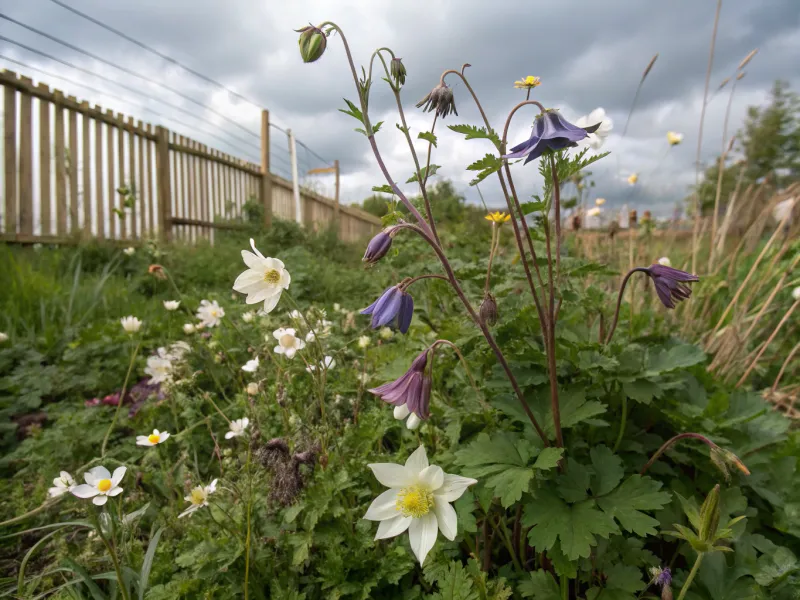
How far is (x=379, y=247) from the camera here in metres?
0.93

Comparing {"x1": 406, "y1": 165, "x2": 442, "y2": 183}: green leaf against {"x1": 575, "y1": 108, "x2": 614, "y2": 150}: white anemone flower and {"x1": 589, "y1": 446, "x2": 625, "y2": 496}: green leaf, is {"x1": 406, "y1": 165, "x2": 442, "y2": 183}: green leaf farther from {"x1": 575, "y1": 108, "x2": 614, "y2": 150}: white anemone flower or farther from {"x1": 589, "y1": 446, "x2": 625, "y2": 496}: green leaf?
{"x1": 589, "y1": 446, "x2": 625, "y2": 496}: green leaf

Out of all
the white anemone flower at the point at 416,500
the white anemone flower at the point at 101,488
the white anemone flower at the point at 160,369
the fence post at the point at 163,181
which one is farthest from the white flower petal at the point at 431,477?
the fence post at the point at 163,181

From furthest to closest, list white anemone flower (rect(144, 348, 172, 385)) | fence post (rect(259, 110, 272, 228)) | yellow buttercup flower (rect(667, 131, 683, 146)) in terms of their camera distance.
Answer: fence post (rect(259, 110, 272, 228)) < yellow buttercup flower (rect(667, 131, 683, 146)) < white anemone flower (rect(144, 348, 172, 385))

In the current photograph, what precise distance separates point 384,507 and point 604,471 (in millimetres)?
574

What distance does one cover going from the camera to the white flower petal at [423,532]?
897 mm

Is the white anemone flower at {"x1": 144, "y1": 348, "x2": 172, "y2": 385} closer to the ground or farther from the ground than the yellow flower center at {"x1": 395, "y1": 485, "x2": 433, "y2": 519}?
farther from the ground

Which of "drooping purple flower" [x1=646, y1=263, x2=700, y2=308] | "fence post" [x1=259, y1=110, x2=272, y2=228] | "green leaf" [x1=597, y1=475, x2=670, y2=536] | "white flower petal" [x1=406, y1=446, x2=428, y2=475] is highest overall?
"fence post" [x1=259, y1=110, x2=272, y2=228]

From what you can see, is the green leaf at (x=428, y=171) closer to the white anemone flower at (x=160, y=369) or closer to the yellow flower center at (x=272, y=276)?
the yellow flower center at (x=272, y=276)

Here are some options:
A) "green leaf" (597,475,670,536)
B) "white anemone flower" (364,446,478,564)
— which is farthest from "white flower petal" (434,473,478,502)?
"green leaf" (597,475,670,536)

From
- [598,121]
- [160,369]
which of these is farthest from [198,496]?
[598,121]

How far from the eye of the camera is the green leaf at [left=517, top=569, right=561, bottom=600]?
108 centimetres

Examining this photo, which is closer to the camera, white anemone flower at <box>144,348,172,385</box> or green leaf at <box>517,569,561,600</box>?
green leaf at <box>517,569,561,600</box>

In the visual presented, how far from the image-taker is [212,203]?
936 centimetres

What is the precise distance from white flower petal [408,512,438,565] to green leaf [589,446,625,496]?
1.49 feet
